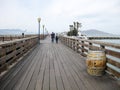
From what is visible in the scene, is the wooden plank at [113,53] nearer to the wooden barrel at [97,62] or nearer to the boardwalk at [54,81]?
the wooden barrel at [97,62]

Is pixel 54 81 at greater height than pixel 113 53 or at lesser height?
lesser

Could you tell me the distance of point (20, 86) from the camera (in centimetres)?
457

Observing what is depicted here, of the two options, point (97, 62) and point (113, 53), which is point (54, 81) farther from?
point (113, 53)

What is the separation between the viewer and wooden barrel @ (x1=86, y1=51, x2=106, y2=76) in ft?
17.6

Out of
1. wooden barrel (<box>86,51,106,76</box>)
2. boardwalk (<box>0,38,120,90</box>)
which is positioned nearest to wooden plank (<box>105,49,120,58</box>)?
wooden barrel (<box>86,51,106,76</box>)

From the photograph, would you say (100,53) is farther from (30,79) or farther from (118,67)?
(30,79)

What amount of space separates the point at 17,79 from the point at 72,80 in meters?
1.44

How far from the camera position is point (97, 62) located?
5340mm

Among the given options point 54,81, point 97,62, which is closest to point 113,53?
point 97,62

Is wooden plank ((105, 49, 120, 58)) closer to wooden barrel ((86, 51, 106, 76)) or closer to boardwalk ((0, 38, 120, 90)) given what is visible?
wooden barrel ((86, 51, 106, 76))

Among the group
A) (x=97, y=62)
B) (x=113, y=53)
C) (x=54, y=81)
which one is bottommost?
(x=54, y=81)

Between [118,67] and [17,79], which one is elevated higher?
[118,67]

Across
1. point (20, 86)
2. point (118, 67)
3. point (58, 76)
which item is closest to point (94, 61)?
point (118, 67)

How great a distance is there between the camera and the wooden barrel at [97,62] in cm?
535
